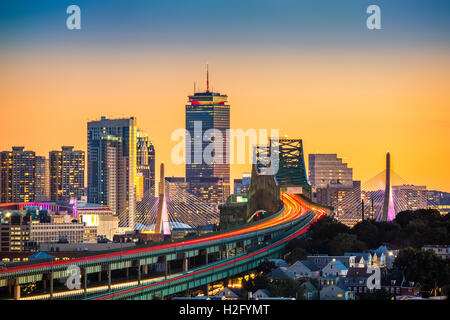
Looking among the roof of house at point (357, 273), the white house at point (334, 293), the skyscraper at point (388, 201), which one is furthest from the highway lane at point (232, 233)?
the skyscraper at point (388, 201)

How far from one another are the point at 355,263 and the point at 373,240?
1559 cm

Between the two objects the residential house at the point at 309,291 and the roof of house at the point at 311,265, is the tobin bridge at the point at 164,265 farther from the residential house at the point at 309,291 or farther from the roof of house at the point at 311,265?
the residential house at the point at 309,291

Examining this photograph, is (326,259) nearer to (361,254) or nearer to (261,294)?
(361,254)

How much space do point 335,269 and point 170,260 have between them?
9.38 metres

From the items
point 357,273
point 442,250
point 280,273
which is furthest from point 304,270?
point 442,250

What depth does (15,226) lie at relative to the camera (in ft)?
467

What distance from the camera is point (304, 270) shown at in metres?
63.9

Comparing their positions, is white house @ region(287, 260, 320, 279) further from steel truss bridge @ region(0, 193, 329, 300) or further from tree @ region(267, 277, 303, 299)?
tree @ region(267, 277, 303, 299)

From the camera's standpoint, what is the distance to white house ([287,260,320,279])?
6312 cm

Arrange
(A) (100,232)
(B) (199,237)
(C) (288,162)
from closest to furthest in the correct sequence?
(B) (199,237) < (C) (288,162) < (A) (100,232)

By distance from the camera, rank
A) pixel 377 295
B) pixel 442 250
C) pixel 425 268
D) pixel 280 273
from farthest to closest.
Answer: pixel 442 250
pixel 280 273
pixel 425 268
pixel 377 295
